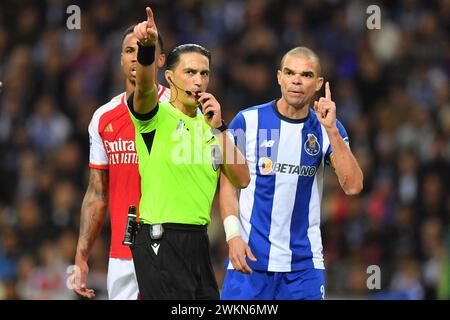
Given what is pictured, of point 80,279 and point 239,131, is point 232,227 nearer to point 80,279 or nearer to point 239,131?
point 239,131

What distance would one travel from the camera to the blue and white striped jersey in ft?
23.2

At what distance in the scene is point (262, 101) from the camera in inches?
506

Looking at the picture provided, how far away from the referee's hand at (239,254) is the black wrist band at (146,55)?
1393mm

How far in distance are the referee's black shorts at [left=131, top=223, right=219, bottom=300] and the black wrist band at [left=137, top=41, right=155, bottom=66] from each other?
3.07 feet

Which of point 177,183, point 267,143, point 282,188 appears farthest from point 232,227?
point 267,143

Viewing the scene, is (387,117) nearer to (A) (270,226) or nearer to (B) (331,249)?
(B) (331,249)

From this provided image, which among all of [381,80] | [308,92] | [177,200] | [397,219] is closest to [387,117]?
[381,80]

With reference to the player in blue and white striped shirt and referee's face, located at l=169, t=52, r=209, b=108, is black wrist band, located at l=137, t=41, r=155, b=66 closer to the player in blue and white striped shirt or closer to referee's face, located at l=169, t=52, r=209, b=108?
referee's face, located at l=169, t=52, r=209, b=108

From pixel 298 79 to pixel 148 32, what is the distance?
169 cm

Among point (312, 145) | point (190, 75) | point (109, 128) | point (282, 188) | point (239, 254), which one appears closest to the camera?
point (190, 75)

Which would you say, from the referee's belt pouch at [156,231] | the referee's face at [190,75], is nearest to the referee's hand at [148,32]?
the referee's face at [190,75]

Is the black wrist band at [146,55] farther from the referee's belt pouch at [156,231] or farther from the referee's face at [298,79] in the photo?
the referee's face at [298,79]

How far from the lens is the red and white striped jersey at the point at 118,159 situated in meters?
7.25
